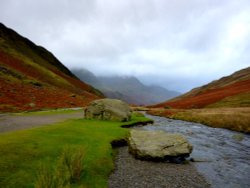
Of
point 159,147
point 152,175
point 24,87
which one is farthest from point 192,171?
point 24,87

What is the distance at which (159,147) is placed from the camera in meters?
20.8

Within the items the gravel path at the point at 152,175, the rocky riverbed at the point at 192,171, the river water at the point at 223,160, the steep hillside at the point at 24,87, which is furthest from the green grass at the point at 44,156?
the steep hillside at the point at 24,87

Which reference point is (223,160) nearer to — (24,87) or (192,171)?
(192,171)

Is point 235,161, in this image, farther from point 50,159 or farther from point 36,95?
point 36,95

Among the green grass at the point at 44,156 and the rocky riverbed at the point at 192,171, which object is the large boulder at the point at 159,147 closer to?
the rocky riverbed at the point at 192,171

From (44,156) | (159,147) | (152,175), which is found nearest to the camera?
(44,156)

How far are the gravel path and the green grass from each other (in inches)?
38.4

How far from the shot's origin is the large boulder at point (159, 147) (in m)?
20.0

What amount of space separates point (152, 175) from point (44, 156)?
768 centimetres

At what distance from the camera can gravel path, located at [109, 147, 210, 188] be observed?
14.6m

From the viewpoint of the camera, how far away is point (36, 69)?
112562 mm

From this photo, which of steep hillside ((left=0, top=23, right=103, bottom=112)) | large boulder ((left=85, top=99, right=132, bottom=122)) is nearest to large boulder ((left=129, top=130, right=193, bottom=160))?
large boulder ((left=85, top=99, right=132, bottom=122))

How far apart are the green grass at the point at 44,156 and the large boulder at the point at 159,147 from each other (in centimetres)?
268

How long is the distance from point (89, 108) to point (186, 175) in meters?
24.2
